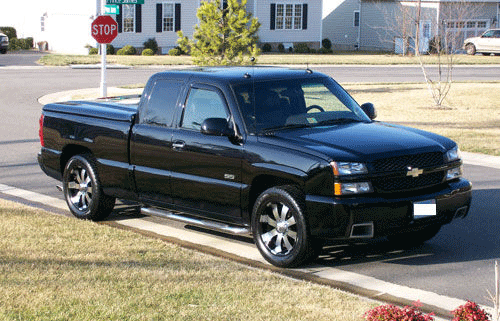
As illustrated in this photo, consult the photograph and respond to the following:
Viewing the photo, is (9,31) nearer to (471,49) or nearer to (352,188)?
(471,49)

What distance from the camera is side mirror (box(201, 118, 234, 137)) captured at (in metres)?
8.04

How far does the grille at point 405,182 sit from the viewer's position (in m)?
7.48

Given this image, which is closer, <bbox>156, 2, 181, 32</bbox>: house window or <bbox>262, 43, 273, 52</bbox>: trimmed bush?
<bbox>156, 2, 181, 32</bbox>: house window

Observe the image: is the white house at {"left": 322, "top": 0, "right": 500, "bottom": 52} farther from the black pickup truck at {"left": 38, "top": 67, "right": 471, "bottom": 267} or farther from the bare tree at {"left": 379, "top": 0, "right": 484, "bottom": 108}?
the black pickup truck at {"left": 38, "top": 67, "right": 471, "bottom": 267}

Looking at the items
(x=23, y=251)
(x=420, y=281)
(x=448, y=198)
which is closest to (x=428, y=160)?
(x=448, y=198)

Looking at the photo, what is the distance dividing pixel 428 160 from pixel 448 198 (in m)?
0.41

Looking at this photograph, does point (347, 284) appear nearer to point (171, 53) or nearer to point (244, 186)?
point (244, 186)

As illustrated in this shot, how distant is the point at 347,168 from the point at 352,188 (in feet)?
0.60

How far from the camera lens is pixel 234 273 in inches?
285

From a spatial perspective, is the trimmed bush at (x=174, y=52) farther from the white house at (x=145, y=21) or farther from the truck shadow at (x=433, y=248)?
the truck shadow at (x=433, y=248)

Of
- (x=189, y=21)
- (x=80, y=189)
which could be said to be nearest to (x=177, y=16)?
(x=189, y=21)

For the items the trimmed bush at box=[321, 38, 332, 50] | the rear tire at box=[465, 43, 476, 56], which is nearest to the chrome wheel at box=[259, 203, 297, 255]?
the rear tire at box=[465, 43, 476, 56]

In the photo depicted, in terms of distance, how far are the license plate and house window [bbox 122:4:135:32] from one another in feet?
147

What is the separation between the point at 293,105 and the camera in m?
8.53
